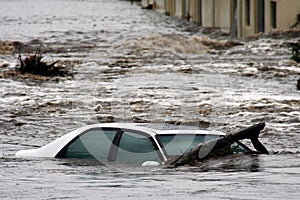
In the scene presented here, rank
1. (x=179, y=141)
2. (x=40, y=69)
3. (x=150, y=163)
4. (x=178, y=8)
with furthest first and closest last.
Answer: (x=178, y=8), (x=40, y=69), (x=179, y=141), (x=150, y=163)

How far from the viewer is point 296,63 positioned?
36.9 meters

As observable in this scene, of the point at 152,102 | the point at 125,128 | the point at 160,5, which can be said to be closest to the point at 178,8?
the point at 160,5

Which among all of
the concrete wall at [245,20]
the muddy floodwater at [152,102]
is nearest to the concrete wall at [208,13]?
the muddy floodwater at [152,102]

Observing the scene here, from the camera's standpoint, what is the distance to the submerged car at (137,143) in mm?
12945

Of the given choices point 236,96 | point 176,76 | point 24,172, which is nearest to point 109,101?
point 236,96

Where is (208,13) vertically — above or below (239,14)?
below

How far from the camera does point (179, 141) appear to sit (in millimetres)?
13180

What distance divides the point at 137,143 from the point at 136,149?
10 centimetres

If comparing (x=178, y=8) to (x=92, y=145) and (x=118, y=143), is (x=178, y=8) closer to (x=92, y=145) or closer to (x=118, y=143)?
(x=92, y=145)

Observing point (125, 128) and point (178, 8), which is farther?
point (178, 8)

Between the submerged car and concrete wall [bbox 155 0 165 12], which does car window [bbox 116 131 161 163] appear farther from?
concrete wall [bbox 155 0 165 12]

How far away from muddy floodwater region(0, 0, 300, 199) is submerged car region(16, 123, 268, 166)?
0.62 ft

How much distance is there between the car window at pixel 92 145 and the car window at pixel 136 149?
0.21 meters

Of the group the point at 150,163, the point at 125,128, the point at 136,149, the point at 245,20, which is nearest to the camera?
the point at 150,163
